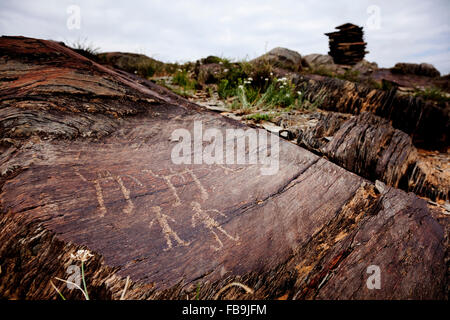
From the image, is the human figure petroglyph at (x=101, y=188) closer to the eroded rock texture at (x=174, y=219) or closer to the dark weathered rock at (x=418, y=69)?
the eroded rock texture at (x=174, y=219)

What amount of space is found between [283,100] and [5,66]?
127 inches

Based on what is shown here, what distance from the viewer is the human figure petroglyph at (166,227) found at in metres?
0.99

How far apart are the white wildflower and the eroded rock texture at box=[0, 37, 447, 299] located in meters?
0.02

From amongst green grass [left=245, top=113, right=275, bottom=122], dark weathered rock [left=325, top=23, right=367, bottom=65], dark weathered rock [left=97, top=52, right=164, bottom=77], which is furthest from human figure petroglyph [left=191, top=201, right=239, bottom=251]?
dark weathered rock [left=325, top=23, right=367, bottom=65]

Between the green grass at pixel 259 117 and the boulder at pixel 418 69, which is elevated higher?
the boulder at pixel 418 69

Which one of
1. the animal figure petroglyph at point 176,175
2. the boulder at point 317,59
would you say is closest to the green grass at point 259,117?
the animal figure petroglyph at point 176,175

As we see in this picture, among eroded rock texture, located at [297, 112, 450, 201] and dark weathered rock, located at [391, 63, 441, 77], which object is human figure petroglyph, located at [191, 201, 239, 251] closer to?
eroded rock texture, located at [297, 112, 450, 201]

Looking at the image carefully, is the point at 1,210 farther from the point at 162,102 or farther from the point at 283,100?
the point at 283,100

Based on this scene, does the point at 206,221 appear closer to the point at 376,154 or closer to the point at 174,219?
the point at 174,219

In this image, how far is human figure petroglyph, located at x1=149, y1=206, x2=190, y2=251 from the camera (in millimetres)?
987

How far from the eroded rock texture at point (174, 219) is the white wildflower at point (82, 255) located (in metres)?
0.02
